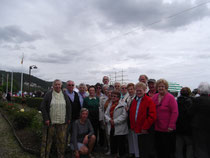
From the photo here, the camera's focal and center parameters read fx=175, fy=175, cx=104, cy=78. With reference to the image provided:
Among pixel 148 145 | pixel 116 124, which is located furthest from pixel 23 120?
Answer: pixel 148 145

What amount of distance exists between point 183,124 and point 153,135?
0.69 m

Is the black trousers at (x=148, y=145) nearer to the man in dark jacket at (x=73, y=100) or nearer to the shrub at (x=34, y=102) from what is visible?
the man in dark jacket at (x=73, y=100)

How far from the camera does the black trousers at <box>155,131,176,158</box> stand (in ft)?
12.1

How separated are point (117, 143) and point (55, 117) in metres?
1.84

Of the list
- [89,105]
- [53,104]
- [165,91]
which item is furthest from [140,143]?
[53,104]

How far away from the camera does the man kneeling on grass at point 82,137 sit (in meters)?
4.40

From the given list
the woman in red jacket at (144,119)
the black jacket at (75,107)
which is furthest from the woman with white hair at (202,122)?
the black jacket at (75,107)

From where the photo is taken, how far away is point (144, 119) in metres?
3.90

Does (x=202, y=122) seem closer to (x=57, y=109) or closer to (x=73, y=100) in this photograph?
(x=57, y=109)

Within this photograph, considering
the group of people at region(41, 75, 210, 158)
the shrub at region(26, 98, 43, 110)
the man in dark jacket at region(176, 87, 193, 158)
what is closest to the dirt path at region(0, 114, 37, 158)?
the group of people at region(41, 75, 210, 158)

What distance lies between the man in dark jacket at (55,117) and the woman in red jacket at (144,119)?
1.79m

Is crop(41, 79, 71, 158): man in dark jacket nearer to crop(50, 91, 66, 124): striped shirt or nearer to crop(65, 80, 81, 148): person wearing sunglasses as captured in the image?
crop(50, 91, 66, 124): striped shirt

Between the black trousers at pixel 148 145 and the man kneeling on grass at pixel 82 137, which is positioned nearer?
the black trousers at pixel 148 145

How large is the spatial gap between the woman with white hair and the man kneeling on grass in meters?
2.42
